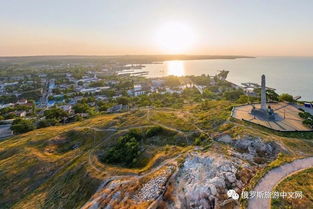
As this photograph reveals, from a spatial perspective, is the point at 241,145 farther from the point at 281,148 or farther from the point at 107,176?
the point at 107,176

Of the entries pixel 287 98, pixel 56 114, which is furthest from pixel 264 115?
pixel 56 114

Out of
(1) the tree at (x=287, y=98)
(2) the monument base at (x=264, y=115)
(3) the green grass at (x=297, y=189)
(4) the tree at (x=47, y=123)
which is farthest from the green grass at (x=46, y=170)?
(1) the tree at (x=287, y=98)

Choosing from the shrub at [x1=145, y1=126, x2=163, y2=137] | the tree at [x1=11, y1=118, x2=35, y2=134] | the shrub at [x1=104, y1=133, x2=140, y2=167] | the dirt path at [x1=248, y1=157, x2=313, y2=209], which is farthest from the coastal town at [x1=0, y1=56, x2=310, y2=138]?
the dirt path at [x1=248, y1=157, x2=313, y2=209]

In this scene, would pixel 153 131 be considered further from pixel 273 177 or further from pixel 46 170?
pixel 273 177

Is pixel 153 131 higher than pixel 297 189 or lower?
lower

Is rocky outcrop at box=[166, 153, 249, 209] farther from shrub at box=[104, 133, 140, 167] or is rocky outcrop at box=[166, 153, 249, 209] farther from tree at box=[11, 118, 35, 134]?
tree at box=[11, 118, 35, 134]

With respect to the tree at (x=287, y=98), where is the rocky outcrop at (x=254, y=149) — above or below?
below

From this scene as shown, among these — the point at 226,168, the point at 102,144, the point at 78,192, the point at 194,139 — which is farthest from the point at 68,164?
the point at 226,168

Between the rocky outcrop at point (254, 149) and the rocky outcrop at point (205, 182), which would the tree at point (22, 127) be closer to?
the rocky outcrop at point (205, 182)
